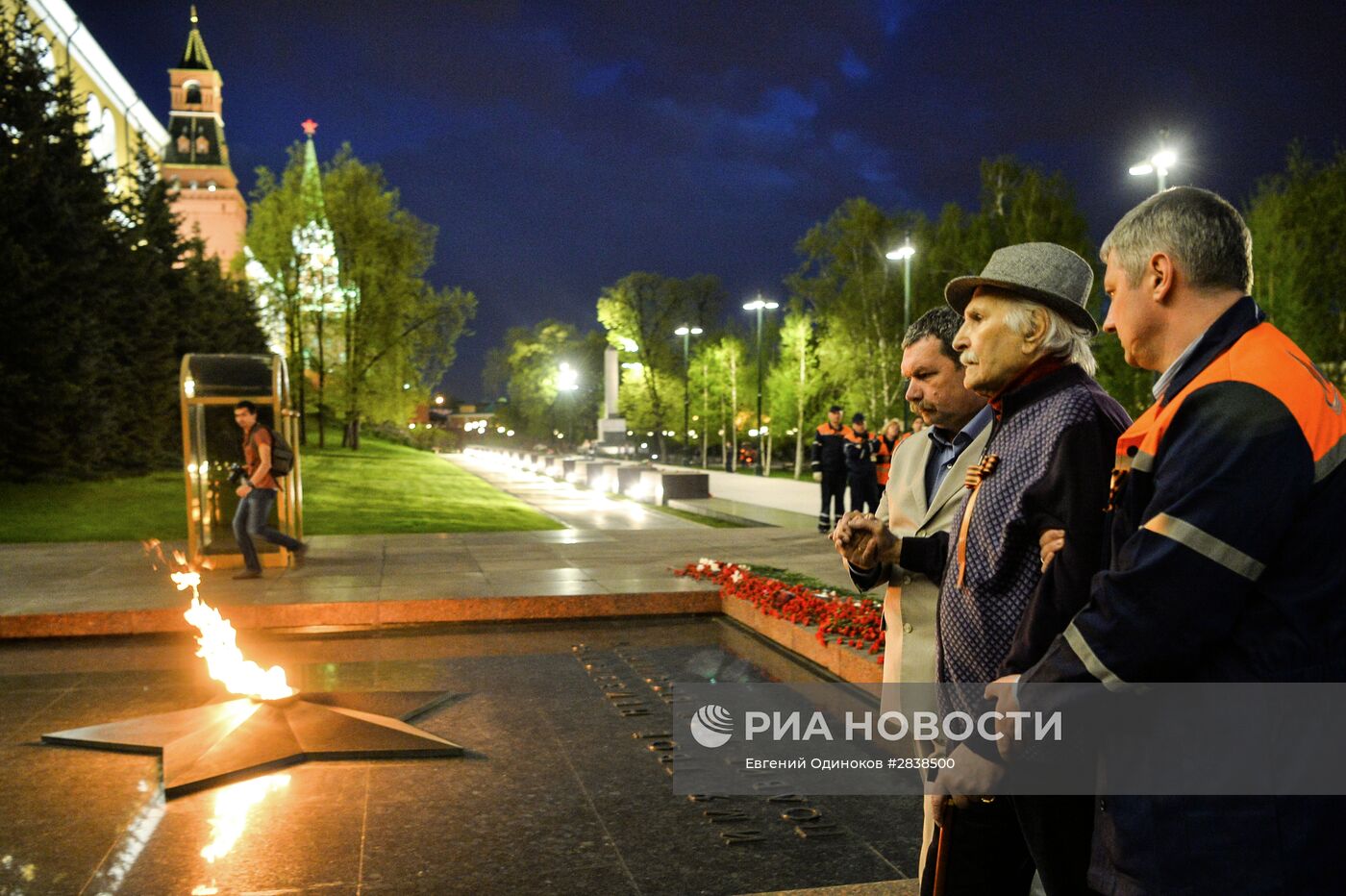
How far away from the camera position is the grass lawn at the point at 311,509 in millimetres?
18203

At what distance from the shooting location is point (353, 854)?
15.1 feet

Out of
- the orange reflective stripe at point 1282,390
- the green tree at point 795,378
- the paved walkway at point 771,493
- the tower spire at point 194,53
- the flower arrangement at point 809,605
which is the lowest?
the paved walkway at point 771,493

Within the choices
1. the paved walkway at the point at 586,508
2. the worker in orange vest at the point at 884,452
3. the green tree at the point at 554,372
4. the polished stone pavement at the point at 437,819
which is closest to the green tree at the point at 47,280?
the paved walkway at the point at 586,508

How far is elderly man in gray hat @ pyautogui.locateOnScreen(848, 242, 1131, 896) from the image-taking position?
231 cm

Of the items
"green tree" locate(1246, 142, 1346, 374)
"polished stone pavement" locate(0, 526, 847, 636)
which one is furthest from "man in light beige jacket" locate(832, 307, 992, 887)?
"green tree" locate(1246, 142, 1346, 374)

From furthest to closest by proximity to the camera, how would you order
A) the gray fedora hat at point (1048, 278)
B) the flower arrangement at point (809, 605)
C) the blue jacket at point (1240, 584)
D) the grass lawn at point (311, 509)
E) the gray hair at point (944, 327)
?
the grass lawn at point (311, 509) → the flower arrangement at point (809, 605) → the gray hair at point (944, 327) → the gray fedora hat at point (1048, 278) → the blue jacket at point (1240, 584)

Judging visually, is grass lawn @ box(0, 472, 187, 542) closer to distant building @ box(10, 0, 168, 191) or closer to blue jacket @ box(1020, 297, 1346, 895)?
blue jacket @ box(1020, 297, 1346, 895)

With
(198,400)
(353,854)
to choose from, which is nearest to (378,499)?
(198,400)

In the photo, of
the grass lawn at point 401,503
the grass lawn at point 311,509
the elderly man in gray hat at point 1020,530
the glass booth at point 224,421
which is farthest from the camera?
the grass lawn at point 401,503

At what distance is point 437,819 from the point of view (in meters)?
5.05

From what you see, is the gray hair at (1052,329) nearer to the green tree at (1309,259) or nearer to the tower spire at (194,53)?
the green tree at (1309,259)

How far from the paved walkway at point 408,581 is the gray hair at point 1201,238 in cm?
868

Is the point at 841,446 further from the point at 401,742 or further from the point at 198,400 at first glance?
the point at 401,742

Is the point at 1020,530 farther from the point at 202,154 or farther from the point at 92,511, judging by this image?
the point at 202,154
